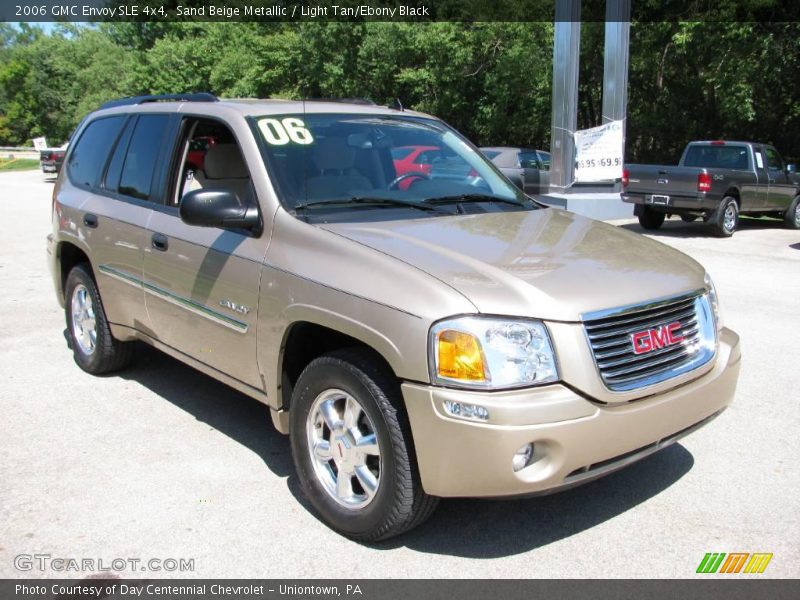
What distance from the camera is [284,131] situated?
4164 mm

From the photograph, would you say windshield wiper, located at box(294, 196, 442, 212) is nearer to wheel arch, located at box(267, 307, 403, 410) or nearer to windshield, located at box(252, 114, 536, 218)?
windshield, located at box(252, 114, 536, 218)

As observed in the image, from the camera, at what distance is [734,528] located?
3.47 m

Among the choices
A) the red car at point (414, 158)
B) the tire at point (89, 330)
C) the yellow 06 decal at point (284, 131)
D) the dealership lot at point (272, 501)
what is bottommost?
the dealership lot at point (272, 501)

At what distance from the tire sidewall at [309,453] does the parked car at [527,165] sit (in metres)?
13.5

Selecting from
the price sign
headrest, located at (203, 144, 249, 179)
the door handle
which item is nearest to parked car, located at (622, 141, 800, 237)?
the price sign

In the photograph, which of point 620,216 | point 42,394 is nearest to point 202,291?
point 42,394

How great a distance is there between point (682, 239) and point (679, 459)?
10545 millimetres

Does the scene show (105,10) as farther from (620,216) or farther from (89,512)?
(89,512)

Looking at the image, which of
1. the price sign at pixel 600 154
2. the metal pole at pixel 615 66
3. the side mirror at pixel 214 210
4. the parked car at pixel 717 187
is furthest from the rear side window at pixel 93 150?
the metal pole at pixel 615 66

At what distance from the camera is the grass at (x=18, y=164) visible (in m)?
42.1

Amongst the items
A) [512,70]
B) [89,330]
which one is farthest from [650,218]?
[512,70]

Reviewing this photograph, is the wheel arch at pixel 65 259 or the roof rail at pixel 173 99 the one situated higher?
the roof rail at pixel 173 99

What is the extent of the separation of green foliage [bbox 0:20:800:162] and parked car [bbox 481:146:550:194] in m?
7.28

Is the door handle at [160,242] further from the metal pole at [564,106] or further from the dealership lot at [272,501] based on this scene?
the metal pole at [564,106]
